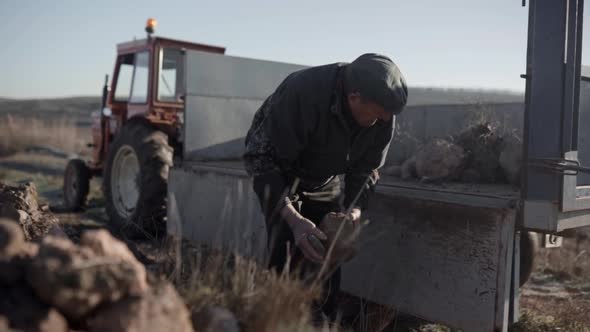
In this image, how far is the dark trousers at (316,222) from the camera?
9.28 feet

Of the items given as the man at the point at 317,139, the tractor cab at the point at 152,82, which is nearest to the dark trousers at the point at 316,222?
the man at the point at 317,139

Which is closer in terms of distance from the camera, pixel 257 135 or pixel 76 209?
pixel 257 135

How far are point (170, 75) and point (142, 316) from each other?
16.7 feet

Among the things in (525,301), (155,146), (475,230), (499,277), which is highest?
(155,146)

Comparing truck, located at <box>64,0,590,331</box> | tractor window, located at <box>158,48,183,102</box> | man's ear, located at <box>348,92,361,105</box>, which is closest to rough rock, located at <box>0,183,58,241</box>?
truck, located at <box>64,0,590,331</box>

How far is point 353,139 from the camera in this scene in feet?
9.90

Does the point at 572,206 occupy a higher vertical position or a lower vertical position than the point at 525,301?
higher

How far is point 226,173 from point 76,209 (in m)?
4.00

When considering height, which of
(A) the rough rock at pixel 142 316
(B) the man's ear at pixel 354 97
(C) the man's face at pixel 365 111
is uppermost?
(B) the man's ear at pixel 354 97

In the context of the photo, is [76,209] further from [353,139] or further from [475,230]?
[475,230]

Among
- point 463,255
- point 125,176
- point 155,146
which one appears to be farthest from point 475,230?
point 125,176

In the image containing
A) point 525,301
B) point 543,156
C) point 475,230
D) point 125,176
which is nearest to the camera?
point 543,156

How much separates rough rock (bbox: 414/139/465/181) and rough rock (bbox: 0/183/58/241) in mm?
2494

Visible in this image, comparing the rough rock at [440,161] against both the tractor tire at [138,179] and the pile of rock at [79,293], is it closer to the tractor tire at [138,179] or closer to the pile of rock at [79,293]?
the tractor tire at [138,179]
